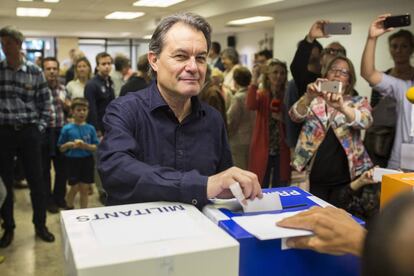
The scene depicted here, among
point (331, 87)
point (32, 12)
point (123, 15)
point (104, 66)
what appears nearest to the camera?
point (331, 87)

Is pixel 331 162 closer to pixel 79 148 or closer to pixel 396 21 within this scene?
pixel 396 21

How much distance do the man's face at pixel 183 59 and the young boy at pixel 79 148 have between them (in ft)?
8.96

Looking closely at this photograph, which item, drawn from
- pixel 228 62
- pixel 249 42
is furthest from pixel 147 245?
pixel 249 42

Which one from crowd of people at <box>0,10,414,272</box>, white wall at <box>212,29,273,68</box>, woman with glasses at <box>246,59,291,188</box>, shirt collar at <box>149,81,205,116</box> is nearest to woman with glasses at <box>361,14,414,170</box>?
crowd of people at <box>0,10,414,272</box>

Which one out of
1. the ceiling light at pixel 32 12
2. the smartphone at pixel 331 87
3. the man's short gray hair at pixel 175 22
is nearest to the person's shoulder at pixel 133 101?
the man's short gray hair at pixel 175 22

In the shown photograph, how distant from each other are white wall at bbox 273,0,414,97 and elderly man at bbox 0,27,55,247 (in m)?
4.14

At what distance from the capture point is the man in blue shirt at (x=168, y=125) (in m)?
1.12

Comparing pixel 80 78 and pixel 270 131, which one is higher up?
pixel 80 78

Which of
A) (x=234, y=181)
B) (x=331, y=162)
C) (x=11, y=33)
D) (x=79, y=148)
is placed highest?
(x=11, y=33)

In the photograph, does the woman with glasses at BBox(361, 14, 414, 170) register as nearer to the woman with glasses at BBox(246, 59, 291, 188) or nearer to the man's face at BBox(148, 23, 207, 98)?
the woman with glasses at BBox(246, 59, 291, 188)

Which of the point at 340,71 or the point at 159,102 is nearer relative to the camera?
the point at 159,102

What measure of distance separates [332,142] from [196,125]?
1.39 meters

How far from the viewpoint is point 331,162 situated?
2543mm

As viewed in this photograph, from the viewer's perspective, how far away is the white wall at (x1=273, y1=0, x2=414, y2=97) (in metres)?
5.47
